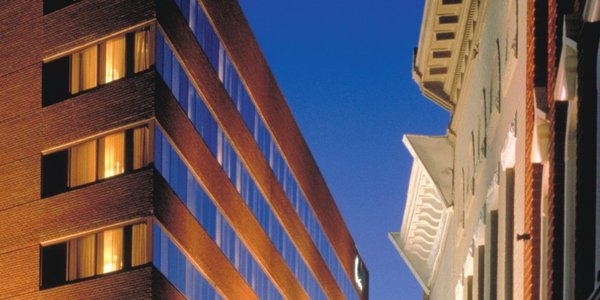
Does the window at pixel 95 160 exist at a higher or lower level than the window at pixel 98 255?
higher

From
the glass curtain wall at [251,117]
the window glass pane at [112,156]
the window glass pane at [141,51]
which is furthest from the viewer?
the glass curtain wall at [251,117]

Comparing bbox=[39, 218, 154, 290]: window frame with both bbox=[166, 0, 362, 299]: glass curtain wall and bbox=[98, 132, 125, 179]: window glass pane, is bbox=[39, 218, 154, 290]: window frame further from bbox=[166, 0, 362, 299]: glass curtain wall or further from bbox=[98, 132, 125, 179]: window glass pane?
bbox=[166, 0, 362, 299]: glass curtain wall

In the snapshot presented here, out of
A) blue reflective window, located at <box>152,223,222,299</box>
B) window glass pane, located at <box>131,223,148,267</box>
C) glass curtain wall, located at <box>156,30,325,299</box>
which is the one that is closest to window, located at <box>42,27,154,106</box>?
glass curtain wall, located at <box>156,30,325,299</box>

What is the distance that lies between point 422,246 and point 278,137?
32.9ft

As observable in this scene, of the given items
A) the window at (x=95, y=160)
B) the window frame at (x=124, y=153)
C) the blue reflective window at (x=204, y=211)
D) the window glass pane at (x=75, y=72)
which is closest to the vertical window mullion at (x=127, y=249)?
the blue reflective window at (x=204, y=211)

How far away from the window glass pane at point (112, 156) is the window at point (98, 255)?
2356 mm

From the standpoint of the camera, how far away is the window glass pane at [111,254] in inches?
1955

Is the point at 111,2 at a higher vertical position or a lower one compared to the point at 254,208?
higher

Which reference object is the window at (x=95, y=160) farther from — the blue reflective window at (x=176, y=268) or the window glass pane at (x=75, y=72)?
the blue reflective window at (x=176, y=268)

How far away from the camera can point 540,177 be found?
20.8m

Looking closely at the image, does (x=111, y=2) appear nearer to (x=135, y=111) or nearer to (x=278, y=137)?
(x=135, y=111)

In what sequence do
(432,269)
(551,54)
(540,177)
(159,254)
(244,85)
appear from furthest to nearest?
(432,269) → (244,85) → (159,254) → (540,177) → (551,54)

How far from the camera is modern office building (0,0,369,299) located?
49875 mm

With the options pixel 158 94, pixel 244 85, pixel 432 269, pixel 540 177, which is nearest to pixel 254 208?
pixel 244 85
